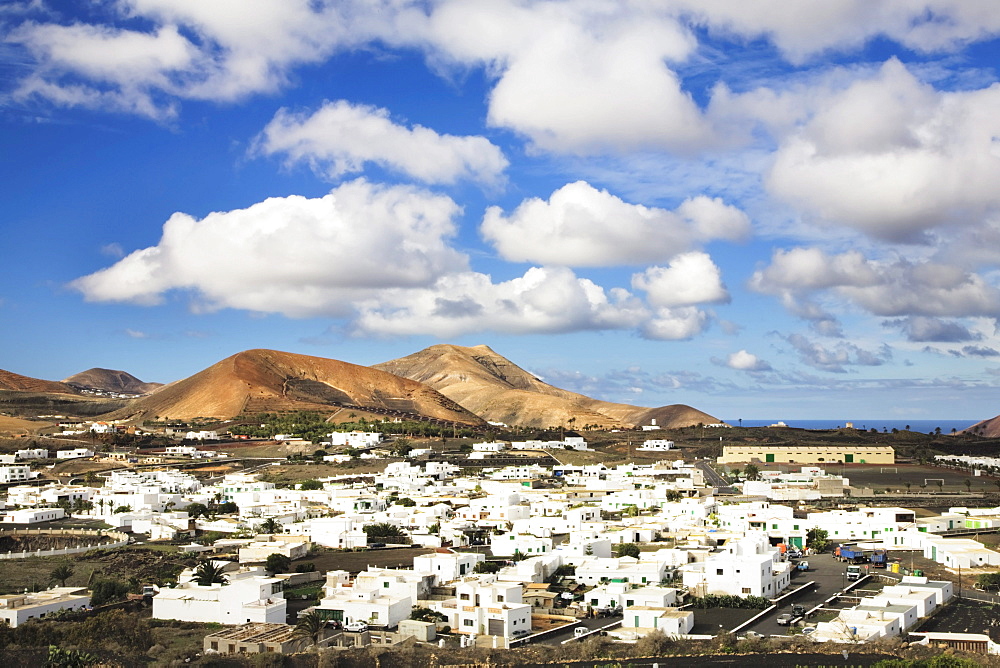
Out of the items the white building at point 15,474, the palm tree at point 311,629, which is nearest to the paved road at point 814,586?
the palm tree at point 311,629

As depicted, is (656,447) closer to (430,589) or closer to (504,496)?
(504,496)

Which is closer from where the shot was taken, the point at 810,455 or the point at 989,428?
the point at 810,455

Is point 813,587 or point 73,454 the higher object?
point 73,454

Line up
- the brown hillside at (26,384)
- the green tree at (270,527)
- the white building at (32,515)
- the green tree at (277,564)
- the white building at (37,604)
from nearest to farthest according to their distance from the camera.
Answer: the white building at (37,604)
the green tree at (277,564)
the green tree at (270,527)
the white building at (32,515)
the brown hillside at (26,384)

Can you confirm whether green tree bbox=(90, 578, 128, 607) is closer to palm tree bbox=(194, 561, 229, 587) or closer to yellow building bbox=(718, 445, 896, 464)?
palm tree bbox=(194, 561, 229, 587)

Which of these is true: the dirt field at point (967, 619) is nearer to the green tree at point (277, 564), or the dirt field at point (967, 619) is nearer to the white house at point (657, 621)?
the white house at point (657, 621)

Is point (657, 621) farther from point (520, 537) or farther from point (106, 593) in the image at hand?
point (106, 593)

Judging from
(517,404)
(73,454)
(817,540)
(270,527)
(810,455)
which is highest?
(517,404)

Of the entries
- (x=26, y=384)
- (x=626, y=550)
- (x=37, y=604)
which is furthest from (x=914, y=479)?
(x=26, y=384)
